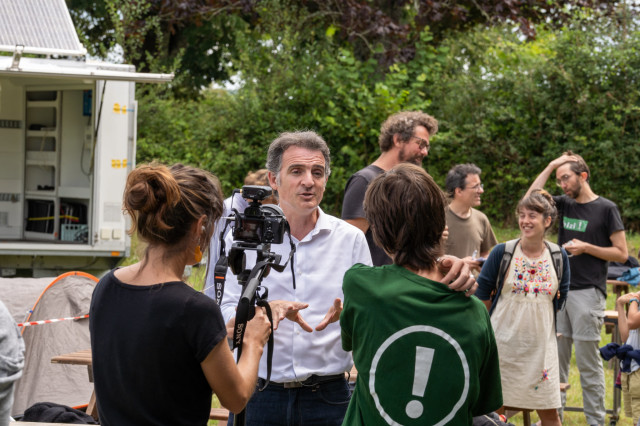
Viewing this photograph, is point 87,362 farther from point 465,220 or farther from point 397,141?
point 465,220

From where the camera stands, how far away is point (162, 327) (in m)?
2.20

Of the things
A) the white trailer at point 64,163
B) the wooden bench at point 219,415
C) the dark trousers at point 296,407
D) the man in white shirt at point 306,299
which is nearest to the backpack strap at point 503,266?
the wooden bench at point 219,415

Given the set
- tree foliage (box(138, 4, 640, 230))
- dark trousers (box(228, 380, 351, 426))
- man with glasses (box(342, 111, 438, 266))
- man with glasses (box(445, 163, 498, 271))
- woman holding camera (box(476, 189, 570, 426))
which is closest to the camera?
dark trousers (box(228, 380, 351, 426))

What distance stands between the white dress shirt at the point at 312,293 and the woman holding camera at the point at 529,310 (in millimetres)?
2243

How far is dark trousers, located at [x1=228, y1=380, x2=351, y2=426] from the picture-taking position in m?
2.97

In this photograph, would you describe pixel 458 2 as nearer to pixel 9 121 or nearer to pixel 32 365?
pixel 9 121

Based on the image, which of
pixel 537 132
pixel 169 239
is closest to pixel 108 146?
pixel 169 239

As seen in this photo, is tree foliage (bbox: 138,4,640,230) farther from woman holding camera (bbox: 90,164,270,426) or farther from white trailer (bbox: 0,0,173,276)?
woman holding camera (bbox: 90,164,270,426)

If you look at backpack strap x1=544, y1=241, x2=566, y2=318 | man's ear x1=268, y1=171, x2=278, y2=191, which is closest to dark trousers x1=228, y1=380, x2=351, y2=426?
man's ear x1=268, y1=171, x2=278, y2=191

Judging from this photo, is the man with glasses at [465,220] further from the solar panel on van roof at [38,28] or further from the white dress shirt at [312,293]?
the solar panel on van roof at [38,28]

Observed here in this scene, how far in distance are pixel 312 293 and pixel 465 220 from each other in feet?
11.3

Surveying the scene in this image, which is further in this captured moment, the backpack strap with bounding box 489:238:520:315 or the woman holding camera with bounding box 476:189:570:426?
the backpack strap with bounding box 489:238:520:315

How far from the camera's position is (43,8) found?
9.47 m

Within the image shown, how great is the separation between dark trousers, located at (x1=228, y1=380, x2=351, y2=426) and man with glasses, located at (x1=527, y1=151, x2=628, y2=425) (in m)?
3.58
